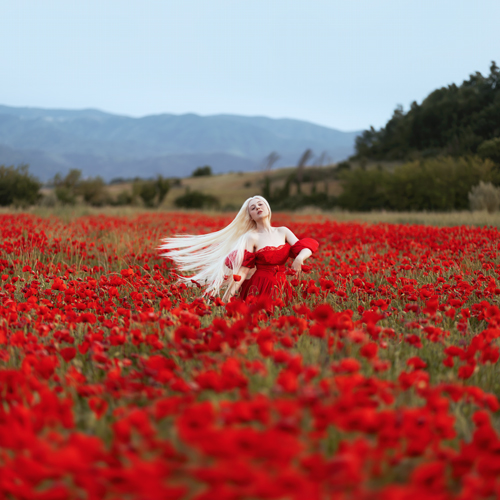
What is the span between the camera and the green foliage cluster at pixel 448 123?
39438 millimetres

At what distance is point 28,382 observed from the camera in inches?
72.4

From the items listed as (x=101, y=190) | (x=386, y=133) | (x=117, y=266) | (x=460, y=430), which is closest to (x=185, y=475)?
(x=460, y=430)

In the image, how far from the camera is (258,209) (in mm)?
4750

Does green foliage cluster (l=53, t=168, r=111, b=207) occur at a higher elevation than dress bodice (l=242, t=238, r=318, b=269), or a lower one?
higher

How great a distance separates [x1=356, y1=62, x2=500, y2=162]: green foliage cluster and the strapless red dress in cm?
3592

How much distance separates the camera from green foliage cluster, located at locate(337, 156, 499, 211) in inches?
901

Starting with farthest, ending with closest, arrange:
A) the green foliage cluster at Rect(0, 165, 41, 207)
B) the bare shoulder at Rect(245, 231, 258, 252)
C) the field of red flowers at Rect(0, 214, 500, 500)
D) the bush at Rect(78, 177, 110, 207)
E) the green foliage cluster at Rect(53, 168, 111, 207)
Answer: the bush at Rect(78, 177, 110, 207) → the green foliage cluster at Rect(53, 168, 111, 207) → the green foliage cluster at Rect(0, 165, 41, 207) → the bare shoulder at Rect(245, 231, 258, 252) → the field of red flowers at Rect(0, 214, 500, 500)

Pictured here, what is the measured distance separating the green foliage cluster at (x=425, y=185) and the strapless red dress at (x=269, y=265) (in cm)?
2021

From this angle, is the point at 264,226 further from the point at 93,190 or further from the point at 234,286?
the point at 93,190

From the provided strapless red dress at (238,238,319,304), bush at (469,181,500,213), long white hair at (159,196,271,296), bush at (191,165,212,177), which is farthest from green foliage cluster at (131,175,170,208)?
bush at (191,165,212,177)

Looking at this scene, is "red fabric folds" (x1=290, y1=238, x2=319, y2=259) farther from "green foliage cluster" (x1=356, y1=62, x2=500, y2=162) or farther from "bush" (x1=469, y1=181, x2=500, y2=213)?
"green foliage cluster" (x1=356, y1=62, x2=500, y2=162)

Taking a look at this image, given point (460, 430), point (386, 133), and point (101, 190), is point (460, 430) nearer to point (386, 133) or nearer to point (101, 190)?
point (101, 190)

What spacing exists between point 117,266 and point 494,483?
5.92 m

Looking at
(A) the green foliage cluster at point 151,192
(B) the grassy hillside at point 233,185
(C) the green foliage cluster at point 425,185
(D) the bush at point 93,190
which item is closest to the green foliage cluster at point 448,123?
(B) the grassy hillside at point 233,185
